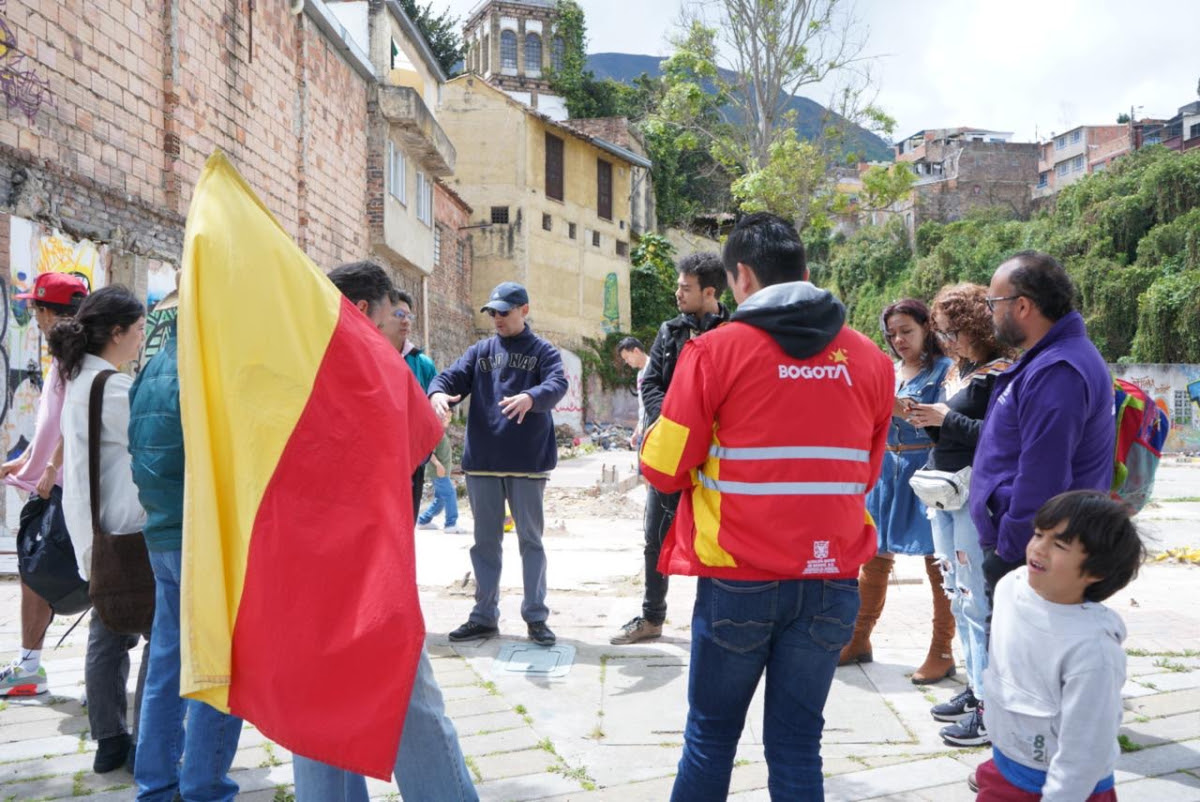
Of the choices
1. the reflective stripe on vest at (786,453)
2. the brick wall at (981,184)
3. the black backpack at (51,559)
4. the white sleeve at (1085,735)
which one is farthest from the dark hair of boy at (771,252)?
the brick wall at (981,184)

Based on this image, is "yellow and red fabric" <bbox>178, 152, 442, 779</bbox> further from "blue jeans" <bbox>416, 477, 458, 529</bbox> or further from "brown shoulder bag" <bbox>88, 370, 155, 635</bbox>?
"blue jeans" <bbox>416, 477, 458, 529</bbox>

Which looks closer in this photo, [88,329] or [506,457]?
[88,329]

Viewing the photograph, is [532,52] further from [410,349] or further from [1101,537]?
[1101,537]

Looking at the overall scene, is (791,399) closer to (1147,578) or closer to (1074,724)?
(1074,724)

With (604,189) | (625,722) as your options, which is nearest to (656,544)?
(625,722)

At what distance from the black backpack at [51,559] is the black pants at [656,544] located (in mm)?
2751

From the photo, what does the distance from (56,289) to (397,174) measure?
1586cm

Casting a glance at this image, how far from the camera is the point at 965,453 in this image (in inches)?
155

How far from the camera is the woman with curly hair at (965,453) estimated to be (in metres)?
3.86

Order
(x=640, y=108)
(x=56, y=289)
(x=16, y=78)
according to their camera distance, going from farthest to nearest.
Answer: (x=640, y=108) < (x=16, y=78) < (x=56, y=289)

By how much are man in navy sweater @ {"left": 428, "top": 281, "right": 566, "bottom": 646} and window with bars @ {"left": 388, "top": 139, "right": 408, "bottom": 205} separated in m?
14.1

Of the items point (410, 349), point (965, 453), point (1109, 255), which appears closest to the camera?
point (965, 453)

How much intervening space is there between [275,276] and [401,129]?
17.8 meters

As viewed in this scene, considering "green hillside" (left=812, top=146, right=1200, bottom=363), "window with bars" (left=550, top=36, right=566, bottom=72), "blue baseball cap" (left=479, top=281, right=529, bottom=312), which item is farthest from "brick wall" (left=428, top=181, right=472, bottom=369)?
"window with bars" (left=550, top=36, right=566, bottom=72)
